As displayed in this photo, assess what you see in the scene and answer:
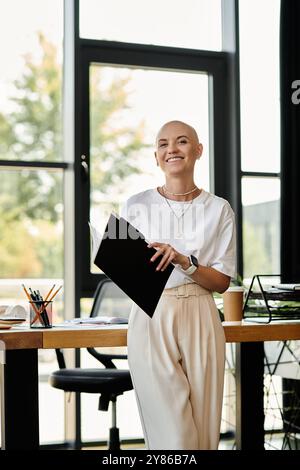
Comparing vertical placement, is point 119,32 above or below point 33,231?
above

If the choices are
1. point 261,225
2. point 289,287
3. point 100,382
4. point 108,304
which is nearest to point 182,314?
point 289,287

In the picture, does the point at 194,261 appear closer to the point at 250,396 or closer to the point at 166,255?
the point at 166,255

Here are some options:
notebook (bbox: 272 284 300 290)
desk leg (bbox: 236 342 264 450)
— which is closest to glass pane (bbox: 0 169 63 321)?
desk leg (bbox: 236 342 264 450)

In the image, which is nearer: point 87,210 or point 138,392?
point 138,392

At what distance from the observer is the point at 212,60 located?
4.39m

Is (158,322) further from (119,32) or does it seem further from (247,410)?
(119,32)

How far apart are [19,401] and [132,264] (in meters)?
0.70

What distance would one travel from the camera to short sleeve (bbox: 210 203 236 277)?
7.55ft

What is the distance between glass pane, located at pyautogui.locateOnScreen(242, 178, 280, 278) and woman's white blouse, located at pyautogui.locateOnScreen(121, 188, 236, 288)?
6.85ft

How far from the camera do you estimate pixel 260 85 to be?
4496 mm

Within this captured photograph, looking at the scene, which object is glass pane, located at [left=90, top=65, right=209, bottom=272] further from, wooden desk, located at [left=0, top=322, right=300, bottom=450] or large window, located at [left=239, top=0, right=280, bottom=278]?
wooden desk, located at [left=0, top=322, right=300, bottom=450]
